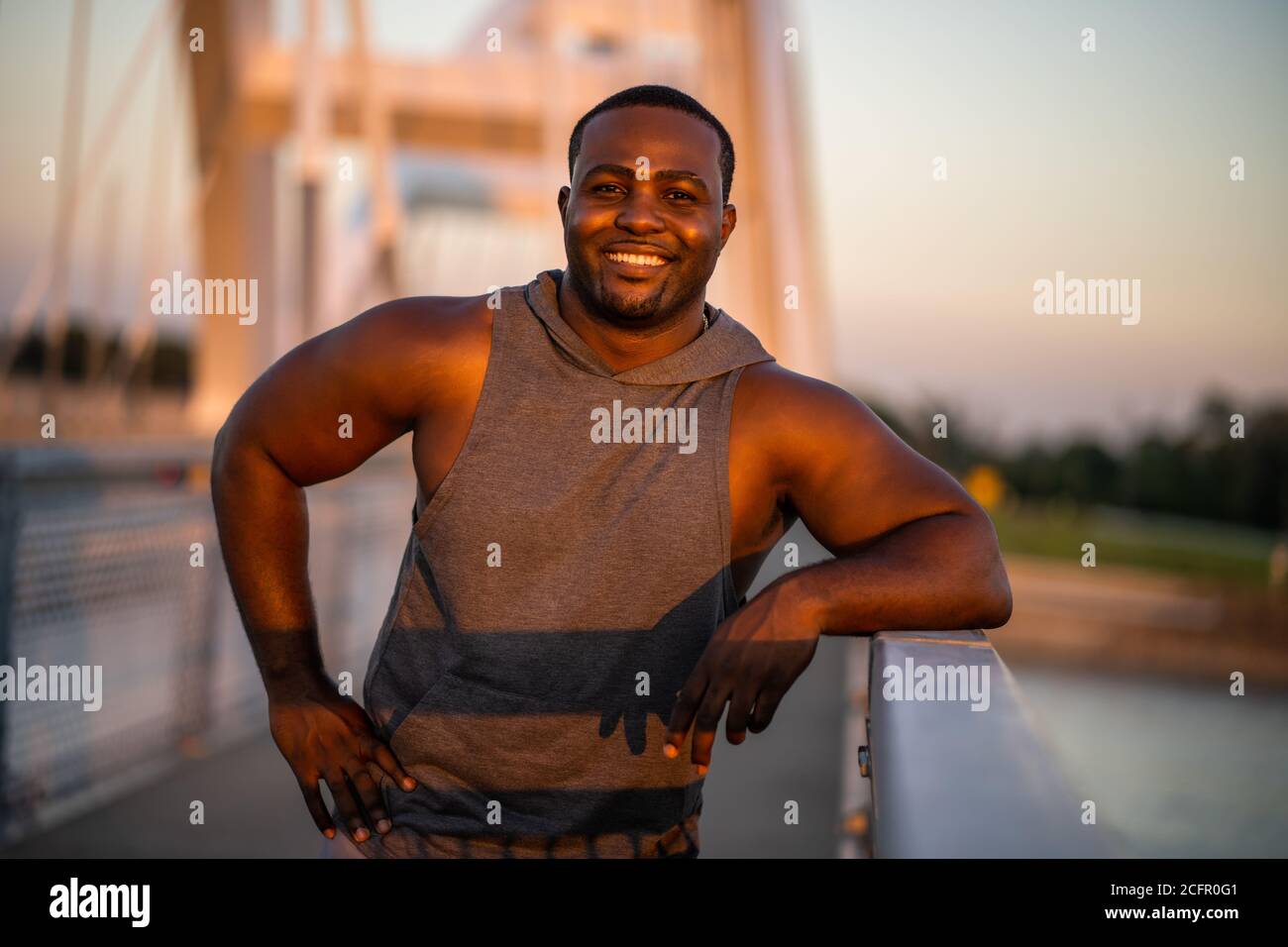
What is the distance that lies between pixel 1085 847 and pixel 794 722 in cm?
509

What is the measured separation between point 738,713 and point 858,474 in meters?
0.44

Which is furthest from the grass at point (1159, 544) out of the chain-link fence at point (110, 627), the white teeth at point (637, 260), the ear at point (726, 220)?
the white teeth at point (637, 260)

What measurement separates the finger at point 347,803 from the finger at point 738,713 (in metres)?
0.58

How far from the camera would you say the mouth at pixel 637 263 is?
1954 millimetres

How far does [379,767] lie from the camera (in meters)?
1.94

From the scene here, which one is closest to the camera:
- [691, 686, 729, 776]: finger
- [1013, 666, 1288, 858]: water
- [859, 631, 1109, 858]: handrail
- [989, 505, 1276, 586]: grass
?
[859, 631, 1109, 858]: handrail

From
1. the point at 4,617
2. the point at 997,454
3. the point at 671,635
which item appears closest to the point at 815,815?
the point at 4,617

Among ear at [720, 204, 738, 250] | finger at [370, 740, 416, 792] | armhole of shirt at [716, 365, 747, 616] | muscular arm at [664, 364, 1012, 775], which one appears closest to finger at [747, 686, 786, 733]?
muscular arm at [664, 364, 1012, 775]

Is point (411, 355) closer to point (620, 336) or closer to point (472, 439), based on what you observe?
point (472, 439)

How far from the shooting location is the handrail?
106 cm

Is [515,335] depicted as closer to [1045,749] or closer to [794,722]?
[1045,749]

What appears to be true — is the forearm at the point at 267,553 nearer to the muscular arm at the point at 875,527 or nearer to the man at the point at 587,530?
the man at the point at 587,530

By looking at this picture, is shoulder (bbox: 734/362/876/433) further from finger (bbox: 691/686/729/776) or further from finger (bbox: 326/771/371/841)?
finger (bbox: 326/771/371/841)

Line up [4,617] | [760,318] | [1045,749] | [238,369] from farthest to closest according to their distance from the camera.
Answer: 1. [760,318]
2. [238,369]
3. [4,617]
4. [1045,749]
